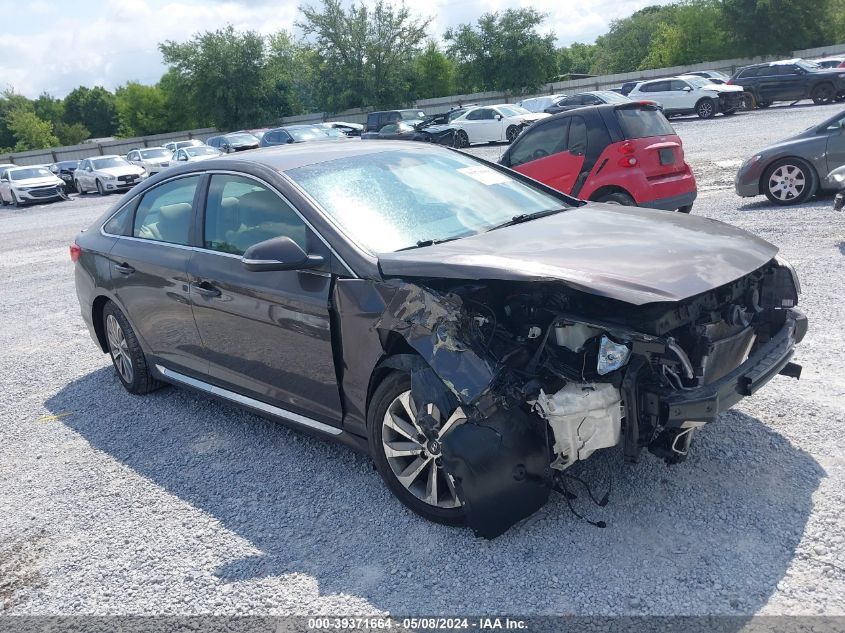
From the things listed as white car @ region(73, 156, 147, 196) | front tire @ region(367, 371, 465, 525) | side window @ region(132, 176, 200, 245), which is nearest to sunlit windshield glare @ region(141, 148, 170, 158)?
white car @ region(73, 156, 147, 196)

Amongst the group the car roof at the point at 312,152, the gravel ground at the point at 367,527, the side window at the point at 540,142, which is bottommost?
the gravel ground at the point at 367,527

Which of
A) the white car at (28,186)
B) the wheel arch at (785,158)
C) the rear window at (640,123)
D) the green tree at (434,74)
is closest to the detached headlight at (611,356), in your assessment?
the rear window at (640,123)

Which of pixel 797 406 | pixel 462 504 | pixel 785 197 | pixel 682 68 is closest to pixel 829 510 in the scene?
pixel 797 406

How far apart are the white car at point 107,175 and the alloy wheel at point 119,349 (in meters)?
24.8

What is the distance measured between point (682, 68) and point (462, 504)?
53.2 metres

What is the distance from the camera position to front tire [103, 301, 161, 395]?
558 cm

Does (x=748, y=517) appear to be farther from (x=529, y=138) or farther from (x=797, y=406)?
(x=529, y=138)

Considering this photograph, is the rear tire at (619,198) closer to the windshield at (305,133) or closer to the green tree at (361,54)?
the windshield at (305,133)

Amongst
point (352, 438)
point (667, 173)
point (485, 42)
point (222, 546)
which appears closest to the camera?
point (222, 546)

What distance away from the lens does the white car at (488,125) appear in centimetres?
2943

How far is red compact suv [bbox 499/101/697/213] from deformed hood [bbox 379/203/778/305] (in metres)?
4.82

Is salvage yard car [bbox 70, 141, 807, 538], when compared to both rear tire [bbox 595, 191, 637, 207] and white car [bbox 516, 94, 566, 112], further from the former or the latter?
white car [bbox 516, 94, 566, 112]

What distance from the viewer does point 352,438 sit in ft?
12.7

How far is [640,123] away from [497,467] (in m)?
7.02
